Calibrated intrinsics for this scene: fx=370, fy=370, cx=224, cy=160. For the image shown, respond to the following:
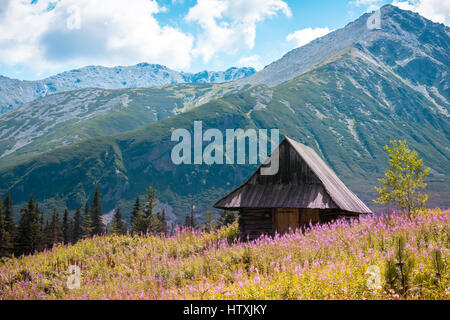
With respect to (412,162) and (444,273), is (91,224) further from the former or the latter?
(444,273)

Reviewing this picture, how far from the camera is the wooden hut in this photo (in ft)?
58.1

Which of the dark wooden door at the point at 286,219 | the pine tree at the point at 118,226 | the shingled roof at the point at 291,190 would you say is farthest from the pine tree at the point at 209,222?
the pine tree at the point at 118,226

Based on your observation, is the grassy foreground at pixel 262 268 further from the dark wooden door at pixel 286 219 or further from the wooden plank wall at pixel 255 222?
the dark wooden door at pixel 286 219

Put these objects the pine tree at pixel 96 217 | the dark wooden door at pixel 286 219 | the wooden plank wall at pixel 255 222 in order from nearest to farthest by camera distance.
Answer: the dark wooden door at pixel 286 219, the wooden plank wall at pixel 255 222, the pine tree at pixel 96 217

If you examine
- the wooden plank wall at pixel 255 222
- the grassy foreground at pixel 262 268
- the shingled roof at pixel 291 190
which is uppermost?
the shingled roof at pixel 291 190

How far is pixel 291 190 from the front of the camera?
18.5m

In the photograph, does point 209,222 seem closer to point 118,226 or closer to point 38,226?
point 38,226

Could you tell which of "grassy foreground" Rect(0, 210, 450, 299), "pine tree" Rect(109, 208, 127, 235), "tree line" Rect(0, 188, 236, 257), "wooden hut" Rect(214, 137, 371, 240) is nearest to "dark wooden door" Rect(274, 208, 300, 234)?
"wooden hut" Rect(214, 137, 371, 240)

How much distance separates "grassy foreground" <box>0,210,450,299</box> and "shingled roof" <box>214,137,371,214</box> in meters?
5.00

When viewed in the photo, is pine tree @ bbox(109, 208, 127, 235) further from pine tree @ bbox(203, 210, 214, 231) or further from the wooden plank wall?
the wooden plank wall

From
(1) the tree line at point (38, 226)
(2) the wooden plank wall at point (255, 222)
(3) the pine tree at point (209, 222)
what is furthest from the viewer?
(1) the tree line at point (38, 226)

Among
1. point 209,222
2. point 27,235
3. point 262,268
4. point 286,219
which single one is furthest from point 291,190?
point 27,235

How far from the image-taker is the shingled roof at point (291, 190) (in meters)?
17.4
